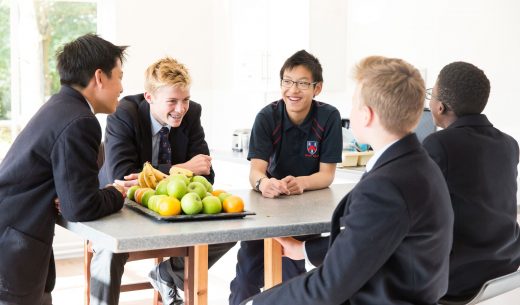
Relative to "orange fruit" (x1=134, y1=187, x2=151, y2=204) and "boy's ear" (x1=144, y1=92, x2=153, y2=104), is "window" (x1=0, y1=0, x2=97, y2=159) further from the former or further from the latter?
"orange fruit" (x1=134, y1=187, x2=151, y2=204)

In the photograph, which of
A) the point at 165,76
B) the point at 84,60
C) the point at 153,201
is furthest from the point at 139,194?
the point at 165,76

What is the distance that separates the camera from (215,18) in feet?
19.9

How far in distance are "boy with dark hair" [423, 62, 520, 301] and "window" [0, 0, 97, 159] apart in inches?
164

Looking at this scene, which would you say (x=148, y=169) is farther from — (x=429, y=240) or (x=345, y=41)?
(x=345, y=41)

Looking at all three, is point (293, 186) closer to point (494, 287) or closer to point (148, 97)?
point (148, 97)

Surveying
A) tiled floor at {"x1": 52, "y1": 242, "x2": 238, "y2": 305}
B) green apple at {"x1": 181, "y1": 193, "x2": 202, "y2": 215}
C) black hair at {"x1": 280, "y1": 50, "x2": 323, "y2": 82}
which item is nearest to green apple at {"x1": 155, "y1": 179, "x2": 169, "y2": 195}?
green apple at {"x1": 181, "y1": 193, "x2": 202, "y2": 215}

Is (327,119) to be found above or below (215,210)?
above

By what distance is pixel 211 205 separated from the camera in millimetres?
2070

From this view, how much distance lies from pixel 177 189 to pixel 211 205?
5.0 inches

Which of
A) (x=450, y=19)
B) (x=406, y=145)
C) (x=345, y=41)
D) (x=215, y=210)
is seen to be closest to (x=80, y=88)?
(x=215, y=210)

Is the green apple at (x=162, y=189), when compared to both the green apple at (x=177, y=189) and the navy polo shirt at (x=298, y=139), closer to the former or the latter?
the green apple at (x=177, y=189)

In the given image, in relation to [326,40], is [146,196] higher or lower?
lower

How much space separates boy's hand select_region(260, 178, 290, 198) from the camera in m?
2.54

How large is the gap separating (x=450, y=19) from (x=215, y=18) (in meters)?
2.69
